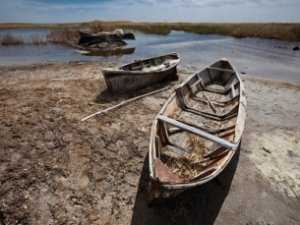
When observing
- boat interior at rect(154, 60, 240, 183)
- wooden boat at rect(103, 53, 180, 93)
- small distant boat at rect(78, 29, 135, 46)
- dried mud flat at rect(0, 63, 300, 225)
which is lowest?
dried mud flat at rect(0, 63, 300, 225)

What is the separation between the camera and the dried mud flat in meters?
3.72

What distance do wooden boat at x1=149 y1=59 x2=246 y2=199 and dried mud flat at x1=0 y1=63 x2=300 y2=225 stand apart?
605mm

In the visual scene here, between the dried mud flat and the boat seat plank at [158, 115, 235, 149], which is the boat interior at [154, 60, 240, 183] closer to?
the boat seat plank at [158, 115, 235, 149]

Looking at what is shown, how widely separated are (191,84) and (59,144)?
491 cm

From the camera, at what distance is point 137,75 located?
888 centimetres

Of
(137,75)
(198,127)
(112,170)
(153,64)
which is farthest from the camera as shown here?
(153,64)

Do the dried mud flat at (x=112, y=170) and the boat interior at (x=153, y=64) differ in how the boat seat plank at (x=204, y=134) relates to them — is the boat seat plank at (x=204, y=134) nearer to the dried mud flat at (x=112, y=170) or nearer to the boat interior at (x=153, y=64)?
the dried mud flat at (x=112, y=170)

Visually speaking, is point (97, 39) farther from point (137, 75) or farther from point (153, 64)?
point (137, 75)

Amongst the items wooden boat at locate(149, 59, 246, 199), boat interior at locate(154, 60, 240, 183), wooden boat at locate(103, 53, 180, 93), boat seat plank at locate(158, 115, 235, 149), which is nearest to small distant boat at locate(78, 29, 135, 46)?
wooden boat at locate(103, 53, 180, 93)

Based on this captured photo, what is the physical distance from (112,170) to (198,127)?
7.81 feet

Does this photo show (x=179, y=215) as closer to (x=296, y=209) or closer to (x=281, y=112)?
(x=296, y=209)

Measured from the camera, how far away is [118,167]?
473cm

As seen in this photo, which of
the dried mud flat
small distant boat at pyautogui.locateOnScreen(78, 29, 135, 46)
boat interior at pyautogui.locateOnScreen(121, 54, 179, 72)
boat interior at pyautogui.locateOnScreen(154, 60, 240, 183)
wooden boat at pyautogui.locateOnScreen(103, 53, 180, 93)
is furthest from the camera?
small distant boat at pyautogui.locateOnScreen(78, 29, 135, 46)

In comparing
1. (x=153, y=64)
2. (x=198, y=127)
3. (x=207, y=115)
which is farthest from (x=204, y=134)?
(x=153, y=64)
